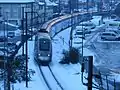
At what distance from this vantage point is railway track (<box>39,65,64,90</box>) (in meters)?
7.93

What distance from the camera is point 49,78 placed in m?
8.81

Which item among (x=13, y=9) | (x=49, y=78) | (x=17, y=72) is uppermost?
(x=13, y=9)

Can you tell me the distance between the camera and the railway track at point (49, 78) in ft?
26.0

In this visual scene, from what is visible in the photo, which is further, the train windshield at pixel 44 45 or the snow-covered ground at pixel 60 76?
the train windshield at pixel 44 45

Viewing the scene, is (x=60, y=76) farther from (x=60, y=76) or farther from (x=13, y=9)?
(x=13, y=9)

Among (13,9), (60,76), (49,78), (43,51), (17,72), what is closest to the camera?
(17,72)

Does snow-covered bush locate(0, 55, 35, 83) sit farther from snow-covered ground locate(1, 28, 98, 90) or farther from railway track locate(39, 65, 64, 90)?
railway track locate(39, 65, 64, 90)

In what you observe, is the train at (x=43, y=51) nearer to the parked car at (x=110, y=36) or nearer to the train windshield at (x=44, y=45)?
the train windshield at (x=44, y=45)

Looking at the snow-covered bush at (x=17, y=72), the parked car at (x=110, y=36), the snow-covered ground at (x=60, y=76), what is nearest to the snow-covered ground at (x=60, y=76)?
the snow-covered ground at (x=60, y=76)

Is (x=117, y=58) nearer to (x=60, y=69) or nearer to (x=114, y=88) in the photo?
(x=60, y=69)

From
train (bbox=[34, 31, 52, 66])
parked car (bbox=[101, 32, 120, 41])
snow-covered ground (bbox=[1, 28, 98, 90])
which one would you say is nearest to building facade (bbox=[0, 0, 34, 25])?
parked car (bbox=[101, 32, 120, 41])

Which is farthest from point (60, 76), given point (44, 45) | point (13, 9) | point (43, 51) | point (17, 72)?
point (13, 9)

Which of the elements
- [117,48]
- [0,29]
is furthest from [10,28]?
[117,48]

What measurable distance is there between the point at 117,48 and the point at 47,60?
4.50 m
